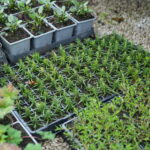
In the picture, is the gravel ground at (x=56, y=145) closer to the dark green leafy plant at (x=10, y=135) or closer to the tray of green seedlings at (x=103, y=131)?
the tray of green seedlings at (x=103, y=131)

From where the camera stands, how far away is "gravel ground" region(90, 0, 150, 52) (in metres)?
3.84

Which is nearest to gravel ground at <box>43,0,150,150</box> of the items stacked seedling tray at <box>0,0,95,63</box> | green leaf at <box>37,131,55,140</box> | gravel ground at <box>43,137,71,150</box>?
stacked seedling tray at <box>0,0,95,63</box>

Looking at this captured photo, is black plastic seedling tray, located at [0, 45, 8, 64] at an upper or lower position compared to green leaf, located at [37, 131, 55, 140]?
upper

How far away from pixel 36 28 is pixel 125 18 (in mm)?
1151

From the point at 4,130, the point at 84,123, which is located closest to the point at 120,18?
the point at 84,123

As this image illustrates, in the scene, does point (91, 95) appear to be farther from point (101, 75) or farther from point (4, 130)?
point (4, 130)

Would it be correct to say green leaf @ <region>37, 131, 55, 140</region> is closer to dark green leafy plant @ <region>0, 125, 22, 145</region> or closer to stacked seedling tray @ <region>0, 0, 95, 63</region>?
dark green leafy plant @ <region>0, 125, 22, 145</region>

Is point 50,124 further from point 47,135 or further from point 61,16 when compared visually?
point 61,16

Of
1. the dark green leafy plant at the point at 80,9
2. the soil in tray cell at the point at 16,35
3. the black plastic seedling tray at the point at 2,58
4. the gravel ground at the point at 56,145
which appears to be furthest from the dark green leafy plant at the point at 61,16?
the gravel ground at the point at 56,145

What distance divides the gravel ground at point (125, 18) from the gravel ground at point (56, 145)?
4.83ft

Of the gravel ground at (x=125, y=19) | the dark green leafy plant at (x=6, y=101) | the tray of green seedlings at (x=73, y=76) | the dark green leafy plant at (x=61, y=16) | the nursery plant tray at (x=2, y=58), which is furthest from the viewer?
the gravel ground at (x=125, y=19)

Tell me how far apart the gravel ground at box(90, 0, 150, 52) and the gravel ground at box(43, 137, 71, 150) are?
1472mm

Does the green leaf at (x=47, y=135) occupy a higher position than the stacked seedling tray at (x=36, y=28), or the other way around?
the stacked seedling tray at (x=36, y=28)

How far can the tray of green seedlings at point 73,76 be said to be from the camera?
283cm
